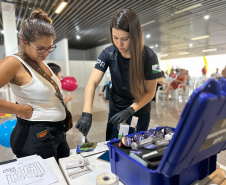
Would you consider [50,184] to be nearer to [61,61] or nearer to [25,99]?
[25,99]

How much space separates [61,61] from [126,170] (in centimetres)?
1057

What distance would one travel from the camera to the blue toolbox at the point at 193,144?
14.9 inches

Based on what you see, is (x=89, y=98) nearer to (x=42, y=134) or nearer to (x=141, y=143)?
(x=42, y=134)

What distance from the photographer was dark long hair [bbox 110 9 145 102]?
3.07 feet

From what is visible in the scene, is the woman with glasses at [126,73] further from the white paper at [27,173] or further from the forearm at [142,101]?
the white paper at [27,173]

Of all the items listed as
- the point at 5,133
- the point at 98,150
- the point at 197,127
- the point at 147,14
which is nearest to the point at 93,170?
the point at 98,150

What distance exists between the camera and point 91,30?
880cm

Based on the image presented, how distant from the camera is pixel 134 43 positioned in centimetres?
98

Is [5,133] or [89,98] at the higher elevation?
[89,98]

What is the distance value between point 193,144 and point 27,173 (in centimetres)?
69

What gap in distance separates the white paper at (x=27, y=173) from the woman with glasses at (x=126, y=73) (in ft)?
0.86

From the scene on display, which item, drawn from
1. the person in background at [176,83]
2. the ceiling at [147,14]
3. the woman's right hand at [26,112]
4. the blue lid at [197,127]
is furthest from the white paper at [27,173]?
the person in background at [176,83]

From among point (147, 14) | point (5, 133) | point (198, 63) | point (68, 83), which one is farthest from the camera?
point (198, 63)

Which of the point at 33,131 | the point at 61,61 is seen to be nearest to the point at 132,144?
the point at 33,131
